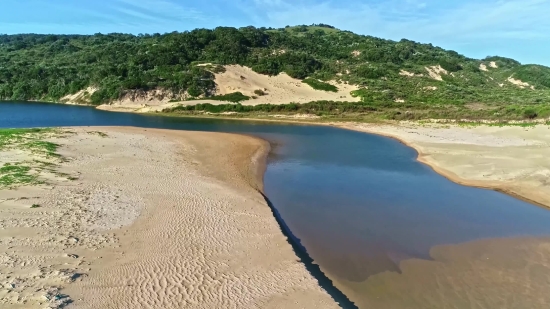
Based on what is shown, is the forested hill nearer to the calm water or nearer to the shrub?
the shrub

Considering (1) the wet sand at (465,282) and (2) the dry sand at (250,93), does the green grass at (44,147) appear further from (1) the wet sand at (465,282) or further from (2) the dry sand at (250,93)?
(2) the dry sand at (250,93)

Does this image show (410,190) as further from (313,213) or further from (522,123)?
(522,123)

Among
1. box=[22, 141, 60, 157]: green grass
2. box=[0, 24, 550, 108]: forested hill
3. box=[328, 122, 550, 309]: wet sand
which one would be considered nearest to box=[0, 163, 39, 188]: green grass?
box=[22, 141, 60, 157]: green grass

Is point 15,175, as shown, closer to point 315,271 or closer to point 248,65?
point 315,271

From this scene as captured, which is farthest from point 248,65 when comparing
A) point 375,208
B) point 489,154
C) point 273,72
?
point 375,208

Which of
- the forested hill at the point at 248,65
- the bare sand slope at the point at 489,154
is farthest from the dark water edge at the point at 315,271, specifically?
the forested hill at the point at 248,65

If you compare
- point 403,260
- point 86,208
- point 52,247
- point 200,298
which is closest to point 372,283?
point 403,260
